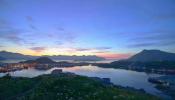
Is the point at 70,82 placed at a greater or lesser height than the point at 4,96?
greater

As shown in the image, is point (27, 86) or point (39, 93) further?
point (27, 86)

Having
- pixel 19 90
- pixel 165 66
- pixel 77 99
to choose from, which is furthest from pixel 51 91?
pixel 165 66

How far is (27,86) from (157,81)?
2977 inches

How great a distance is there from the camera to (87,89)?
36125 millimetres

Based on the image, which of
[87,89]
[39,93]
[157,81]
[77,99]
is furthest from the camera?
[157,81]

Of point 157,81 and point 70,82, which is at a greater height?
point 70,82

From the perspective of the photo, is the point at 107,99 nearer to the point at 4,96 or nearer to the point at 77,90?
the point at 77,90

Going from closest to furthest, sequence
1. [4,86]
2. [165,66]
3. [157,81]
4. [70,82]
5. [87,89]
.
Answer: [87,89] < [70,82] < [4,86] < [157,81] < [165,66]

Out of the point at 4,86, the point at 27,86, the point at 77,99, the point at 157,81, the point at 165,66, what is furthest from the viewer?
the point at 165,66

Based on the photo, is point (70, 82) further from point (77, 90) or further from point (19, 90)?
point (19, 90)

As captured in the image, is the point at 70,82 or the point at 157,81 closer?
the point at 70,82

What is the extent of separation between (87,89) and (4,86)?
20.2 metres

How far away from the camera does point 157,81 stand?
4257 inches

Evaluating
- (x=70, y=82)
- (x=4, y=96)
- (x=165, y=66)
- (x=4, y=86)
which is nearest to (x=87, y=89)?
(x=70, y=82)
